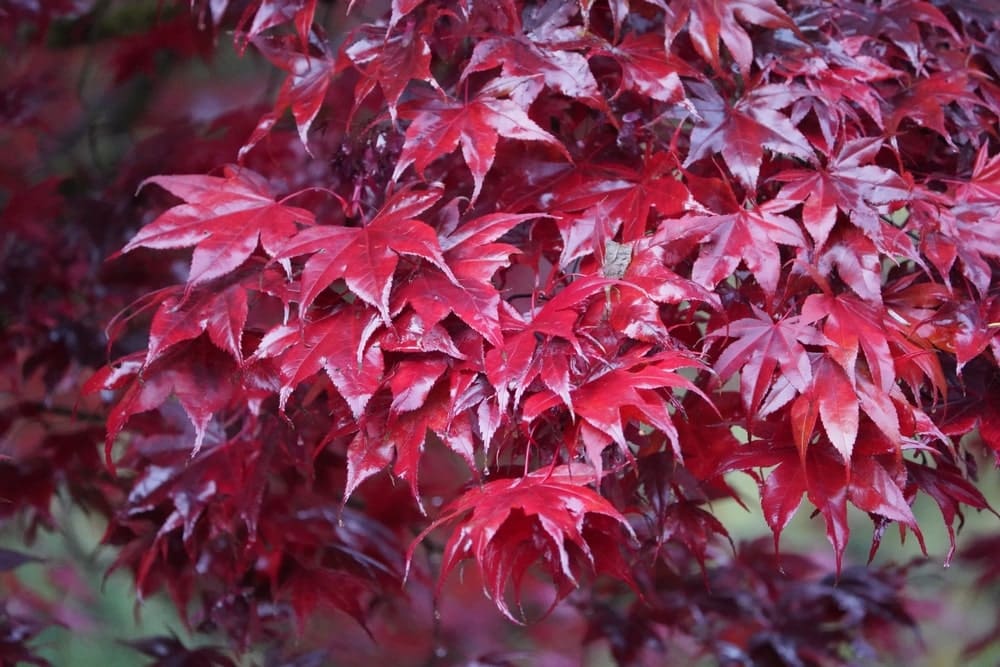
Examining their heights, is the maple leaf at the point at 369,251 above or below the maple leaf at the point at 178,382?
above

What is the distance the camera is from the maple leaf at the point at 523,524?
2.26 feet

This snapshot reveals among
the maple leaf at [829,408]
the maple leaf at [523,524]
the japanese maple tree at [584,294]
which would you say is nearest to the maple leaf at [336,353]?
the japanese maple tree at [584,294]

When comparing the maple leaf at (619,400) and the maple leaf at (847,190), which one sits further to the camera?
the maple leaf at (847,190)

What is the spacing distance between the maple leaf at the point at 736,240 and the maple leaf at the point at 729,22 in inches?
6.0

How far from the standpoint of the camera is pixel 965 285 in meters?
0.86

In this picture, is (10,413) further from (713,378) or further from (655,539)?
(713,378)

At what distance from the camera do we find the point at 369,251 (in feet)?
2.46

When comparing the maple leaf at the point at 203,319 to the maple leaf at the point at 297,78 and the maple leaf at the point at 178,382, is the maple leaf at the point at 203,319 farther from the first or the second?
the maple leaf at the point at 297,78

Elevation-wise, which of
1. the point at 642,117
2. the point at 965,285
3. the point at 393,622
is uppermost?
the point at 642,117

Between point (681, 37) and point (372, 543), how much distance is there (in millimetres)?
776

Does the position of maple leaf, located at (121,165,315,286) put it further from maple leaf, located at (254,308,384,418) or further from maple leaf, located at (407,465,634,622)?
maple leaf, located at (407,465,634,622)

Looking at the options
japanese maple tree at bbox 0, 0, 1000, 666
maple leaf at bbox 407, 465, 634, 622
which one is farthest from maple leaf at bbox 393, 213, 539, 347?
maple leaf at bbox 407, 465, 634, 622

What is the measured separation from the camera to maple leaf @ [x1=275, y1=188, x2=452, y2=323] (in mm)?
718

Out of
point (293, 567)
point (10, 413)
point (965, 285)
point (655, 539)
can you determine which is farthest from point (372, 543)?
point (965, 285)
